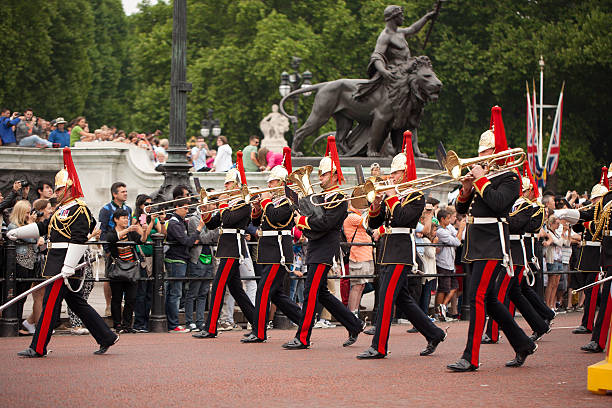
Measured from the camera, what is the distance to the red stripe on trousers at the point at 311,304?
1193 cm

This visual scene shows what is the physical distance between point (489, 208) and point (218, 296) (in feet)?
13.7

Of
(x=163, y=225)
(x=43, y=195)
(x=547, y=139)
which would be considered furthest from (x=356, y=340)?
(x=547, y=139)

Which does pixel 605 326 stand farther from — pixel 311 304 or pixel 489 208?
pixel 311 304

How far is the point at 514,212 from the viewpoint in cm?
1299

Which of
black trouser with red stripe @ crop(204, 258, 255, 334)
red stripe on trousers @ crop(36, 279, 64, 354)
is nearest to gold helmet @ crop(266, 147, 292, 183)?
black trouser with red stripe @ crop(204, 258, 255, 334)

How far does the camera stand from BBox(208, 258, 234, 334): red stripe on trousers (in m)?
13.1

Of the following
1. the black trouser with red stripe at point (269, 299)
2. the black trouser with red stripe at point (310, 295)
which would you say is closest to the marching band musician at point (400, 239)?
the black trouser with red stripe at point (310, 295)

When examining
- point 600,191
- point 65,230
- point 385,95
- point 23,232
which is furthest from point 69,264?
point 385,95

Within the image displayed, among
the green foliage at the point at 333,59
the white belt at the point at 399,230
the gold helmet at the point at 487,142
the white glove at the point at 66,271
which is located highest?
the green foliage at the point at 333,59

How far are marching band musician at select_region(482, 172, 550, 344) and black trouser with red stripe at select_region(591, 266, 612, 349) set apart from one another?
0.55 m

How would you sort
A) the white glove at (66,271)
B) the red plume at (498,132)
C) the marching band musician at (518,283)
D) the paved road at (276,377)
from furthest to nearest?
the marching band musician at (518,283) < the white glove at (66,271) < the red plume at (498,132) < the paved road at (276,377)

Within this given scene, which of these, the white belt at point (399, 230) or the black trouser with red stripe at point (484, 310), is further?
the white belt at point (399, 230)

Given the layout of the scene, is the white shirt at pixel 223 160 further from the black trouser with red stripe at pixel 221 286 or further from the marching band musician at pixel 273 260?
the marching band musician at pixel 273 260

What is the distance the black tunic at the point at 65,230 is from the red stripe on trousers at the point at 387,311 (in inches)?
124
